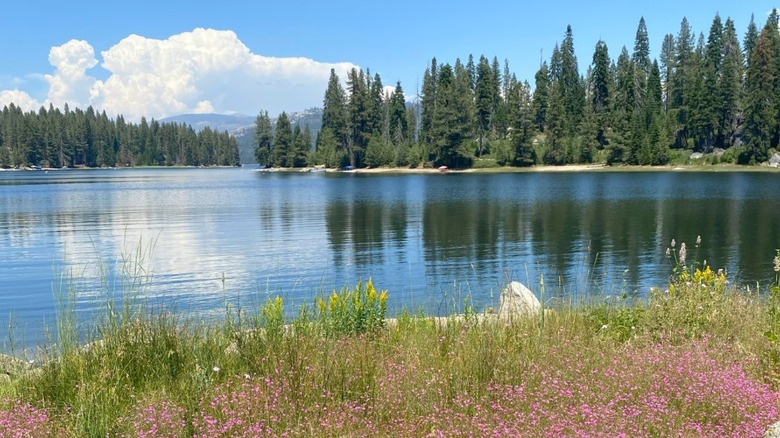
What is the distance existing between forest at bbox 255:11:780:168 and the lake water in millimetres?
48959

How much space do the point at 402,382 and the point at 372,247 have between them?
72.5 feet

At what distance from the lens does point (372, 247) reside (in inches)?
1077

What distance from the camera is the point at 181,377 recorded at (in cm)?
572

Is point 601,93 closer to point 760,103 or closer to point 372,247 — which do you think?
point 760,103

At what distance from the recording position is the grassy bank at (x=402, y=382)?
4.55m

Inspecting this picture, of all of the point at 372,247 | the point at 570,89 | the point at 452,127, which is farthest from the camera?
the point at 570,89

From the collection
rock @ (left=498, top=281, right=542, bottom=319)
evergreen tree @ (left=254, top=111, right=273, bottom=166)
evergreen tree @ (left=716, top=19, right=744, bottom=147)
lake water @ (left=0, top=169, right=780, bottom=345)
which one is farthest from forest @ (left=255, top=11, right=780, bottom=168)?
rock @ (left=498, top=281, right=542, bottom=319)

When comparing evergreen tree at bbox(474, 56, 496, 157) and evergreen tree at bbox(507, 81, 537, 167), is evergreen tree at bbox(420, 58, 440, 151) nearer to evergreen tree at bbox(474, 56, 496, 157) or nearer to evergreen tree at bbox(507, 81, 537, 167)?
evergreen tree at bbox(474, 56, 496, 157)

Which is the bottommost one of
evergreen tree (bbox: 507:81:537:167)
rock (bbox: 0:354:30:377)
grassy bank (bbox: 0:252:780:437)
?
rock (bbox: 0:354:30:377)

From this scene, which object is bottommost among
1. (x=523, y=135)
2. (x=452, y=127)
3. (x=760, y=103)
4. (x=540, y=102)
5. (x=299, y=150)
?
(x=523, y=135)

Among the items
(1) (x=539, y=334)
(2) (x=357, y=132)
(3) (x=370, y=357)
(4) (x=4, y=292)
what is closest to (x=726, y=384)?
(1) (x=539, y=334)

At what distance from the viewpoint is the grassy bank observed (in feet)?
14.9

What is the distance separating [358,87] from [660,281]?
4790 inches

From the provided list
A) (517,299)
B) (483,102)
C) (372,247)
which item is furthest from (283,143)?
(517,299)
